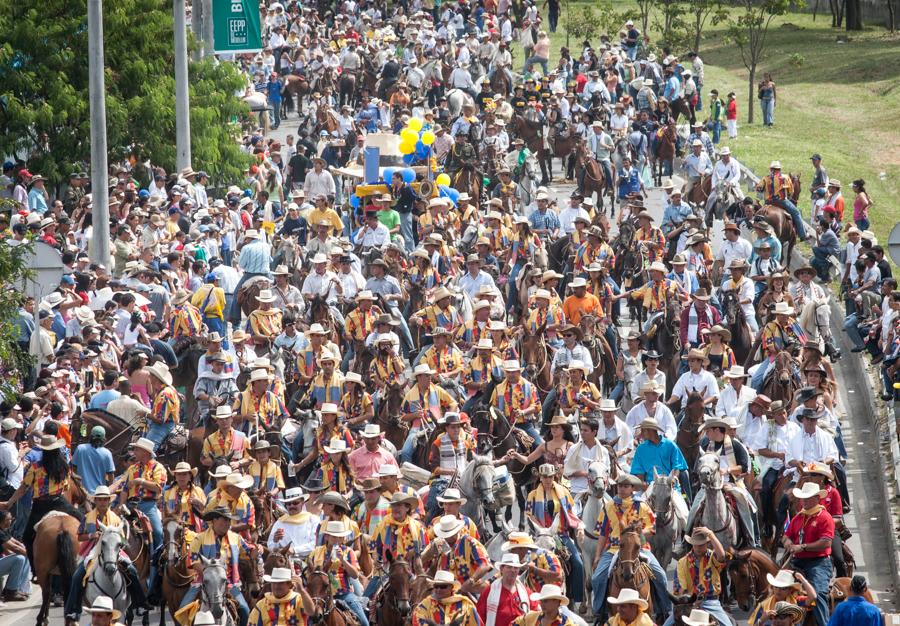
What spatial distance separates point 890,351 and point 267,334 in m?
8.67

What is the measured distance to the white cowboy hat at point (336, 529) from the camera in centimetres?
1633

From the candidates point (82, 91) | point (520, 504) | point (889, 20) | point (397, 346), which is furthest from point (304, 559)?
point (889, 20)

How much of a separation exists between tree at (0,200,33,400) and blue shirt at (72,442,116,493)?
2332 mm

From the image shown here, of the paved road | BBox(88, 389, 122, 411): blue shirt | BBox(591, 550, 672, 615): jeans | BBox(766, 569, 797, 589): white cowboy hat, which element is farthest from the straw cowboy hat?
BBox(766, 569, 797, 589): white cowboy hat

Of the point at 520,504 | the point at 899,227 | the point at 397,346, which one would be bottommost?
the point at 520,504

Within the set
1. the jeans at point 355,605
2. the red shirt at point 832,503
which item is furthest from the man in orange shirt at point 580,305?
the jeans at point 355,605

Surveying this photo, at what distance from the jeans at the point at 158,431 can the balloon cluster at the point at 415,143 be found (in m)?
16.8

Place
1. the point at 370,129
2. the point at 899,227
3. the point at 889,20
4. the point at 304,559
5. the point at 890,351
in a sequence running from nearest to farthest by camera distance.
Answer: the point at 304,559 → the point at 899,227 → the point at 890,351 → the point at 370,129 → the point at 889,20

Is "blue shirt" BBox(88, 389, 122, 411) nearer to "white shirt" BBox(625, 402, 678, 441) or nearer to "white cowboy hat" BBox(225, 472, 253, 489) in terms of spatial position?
"white cowboy hat" BBox(225, 472, 253, 489)

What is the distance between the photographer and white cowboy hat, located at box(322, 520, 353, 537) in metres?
16.3

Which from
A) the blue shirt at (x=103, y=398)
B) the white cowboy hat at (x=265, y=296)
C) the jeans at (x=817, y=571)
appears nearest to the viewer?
the jeans at (x=817, y=571)

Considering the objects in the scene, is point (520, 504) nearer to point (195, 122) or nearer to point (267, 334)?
point (267, 334)

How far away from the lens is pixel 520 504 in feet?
67.7

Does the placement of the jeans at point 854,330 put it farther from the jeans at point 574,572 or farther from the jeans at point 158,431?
the jeans at point 158,431
